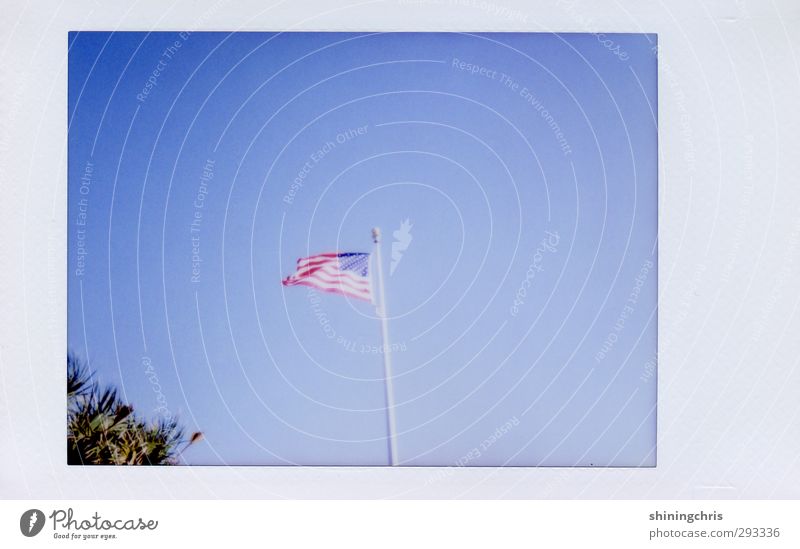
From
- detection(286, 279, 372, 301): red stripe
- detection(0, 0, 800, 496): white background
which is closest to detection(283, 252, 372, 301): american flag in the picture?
detection(286, 279, 372, 301): red stripe

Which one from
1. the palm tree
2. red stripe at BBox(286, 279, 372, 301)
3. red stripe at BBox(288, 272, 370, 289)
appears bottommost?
the palm tree

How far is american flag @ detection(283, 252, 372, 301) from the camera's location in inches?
105

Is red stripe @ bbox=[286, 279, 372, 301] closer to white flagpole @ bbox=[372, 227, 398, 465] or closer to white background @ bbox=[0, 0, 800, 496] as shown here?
white flagpole @ bbox=[372, 227, 398, 465]

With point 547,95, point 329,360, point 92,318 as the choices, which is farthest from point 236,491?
point 547,95

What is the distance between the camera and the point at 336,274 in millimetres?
2660

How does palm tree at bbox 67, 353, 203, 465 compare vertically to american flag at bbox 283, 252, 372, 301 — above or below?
below

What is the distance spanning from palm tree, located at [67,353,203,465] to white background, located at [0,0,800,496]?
0.13ft

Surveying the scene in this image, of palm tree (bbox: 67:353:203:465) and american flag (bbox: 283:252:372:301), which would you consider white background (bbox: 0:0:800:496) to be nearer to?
palm tree (bbox: 67:353:203:465)

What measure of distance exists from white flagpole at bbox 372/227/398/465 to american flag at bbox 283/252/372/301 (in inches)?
1.7
